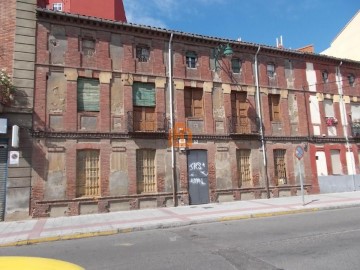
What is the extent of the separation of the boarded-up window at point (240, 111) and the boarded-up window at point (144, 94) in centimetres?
484

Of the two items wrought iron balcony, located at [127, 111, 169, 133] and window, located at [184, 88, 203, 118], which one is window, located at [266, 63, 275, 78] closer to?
window, located at [184, 88, 203, 118]

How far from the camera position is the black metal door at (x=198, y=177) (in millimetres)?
16859

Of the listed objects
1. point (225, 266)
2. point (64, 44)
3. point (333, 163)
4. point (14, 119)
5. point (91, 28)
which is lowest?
point (225, 266)

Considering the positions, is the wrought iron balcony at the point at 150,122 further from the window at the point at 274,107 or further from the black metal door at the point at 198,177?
the window at the point at 274,107

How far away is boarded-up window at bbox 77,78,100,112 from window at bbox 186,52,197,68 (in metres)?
5.24

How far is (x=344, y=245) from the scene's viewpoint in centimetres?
766

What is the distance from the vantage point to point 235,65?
63.1ft

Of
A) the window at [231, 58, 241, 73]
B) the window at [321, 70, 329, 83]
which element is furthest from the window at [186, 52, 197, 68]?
the window at [321, 70, 329, 83]

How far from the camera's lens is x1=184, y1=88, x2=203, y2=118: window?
17.6m

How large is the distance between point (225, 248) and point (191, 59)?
12374 millimetres

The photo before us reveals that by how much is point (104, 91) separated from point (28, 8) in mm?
5050

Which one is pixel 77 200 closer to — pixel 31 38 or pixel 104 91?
pixel 104 91

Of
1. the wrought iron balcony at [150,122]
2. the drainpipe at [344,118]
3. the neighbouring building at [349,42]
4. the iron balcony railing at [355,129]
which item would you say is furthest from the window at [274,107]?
the neighbouring building at [349,42]

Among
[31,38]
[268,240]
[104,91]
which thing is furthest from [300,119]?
[31,38]
